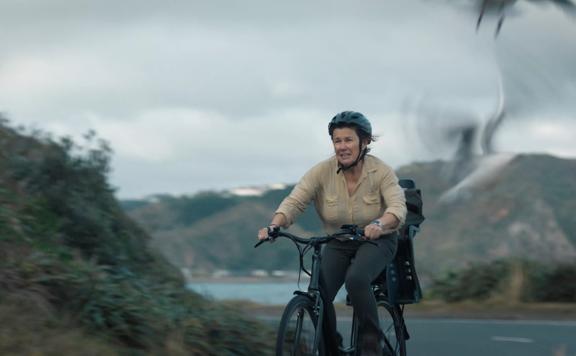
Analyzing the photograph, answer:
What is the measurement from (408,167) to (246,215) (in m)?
3.48

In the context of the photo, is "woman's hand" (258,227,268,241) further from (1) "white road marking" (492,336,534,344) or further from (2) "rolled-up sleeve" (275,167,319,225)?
(1) "white road marking" (492,336,534,344)

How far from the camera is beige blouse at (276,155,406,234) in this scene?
7512 mm

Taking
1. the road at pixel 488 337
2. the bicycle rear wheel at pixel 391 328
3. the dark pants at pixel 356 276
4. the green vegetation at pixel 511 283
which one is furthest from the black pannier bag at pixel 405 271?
the green vegetation at pixel 511 283

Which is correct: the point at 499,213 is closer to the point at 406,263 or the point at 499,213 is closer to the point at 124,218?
the point at 124,218

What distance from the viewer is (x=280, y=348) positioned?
6.82 meters

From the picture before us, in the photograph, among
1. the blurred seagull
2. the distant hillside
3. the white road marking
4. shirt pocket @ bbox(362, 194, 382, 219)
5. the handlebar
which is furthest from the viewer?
the distant hillside

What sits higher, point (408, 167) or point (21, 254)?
point (408, 167)

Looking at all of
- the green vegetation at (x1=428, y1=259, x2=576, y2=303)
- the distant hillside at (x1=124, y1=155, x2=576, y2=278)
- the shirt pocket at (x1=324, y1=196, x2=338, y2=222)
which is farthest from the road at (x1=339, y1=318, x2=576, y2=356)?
the shirt pocket at (x1=324, y1=196, x2=338, y2=222)

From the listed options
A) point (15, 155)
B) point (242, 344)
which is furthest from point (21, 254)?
point (15, 155)

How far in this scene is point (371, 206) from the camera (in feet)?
24.8

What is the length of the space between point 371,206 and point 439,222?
1808 centimetres

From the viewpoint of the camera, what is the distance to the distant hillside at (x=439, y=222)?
49.8 ft

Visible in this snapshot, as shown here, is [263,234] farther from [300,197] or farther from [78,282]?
[78,282]

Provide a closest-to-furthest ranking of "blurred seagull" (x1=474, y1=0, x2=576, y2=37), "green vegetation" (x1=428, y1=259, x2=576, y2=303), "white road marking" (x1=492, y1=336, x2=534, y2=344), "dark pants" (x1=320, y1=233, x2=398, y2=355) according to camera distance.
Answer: "dark pants" (x1=320, y1=233, x2=398, y2=355) < "white road marking" (x1=492, y1=336, x2=534, y2=344) < "blurred seagull" (x1=474, y1=0, x2=576, y2=37) < "green vegetation" (x1=428, y1=259, x2=576, y2=303)
